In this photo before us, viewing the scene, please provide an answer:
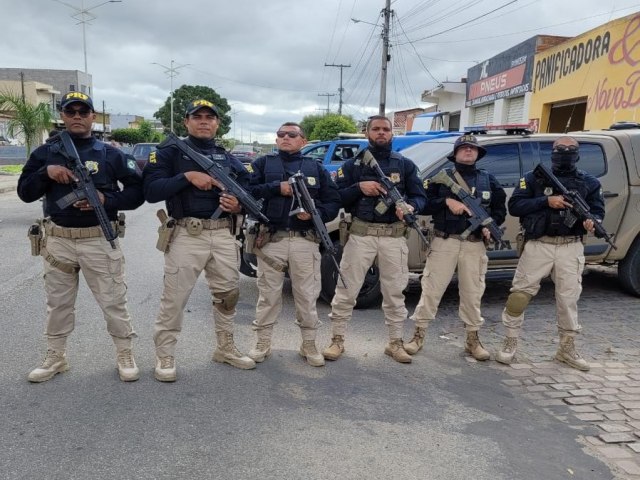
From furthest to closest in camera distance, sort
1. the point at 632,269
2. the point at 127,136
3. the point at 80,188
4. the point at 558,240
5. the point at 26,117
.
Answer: the point at 127,136 → the point at 26,117 → the point at 632,269 → the point at 558,240 → the point at 80,188

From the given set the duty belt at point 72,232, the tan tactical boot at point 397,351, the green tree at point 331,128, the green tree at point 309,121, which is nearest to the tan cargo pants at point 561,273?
the tan tactical boot at point 397,351

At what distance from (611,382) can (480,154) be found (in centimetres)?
197

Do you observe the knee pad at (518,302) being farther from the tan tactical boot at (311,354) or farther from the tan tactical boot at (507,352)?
the tan tactical boot at (311,354)

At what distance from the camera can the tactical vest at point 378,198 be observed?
4.07m

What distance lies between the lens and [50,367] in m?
3.53

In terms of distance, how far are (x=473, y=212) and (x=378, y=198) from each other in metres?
0.75

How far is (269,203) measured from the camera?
3881 millimetres

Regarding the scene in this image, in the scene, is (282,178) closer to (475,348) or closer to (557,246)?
(475,348)

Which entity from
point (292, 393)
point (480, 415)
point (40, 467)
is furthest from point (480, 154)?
point (40, 467)

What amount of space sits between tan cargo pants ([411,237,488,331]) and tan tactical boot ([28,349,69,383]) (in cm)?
266

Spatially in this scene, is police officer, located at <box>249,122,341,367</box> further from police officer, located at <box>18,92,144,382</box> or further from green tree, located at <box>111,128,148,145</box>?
green tree, located at <box>111,128,148,145</box>

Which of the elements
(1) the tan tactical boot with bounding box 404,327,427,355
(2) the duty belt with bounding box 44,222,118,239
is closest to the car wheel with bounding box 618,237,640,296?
(1) the tan tactical boot with bounding box 404,327,427,355

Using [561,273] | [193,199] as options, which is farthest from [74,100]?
[561,273]

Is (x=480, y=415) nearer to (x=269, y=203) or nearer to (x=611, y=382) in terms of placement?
Result: (x=611, y=382)
